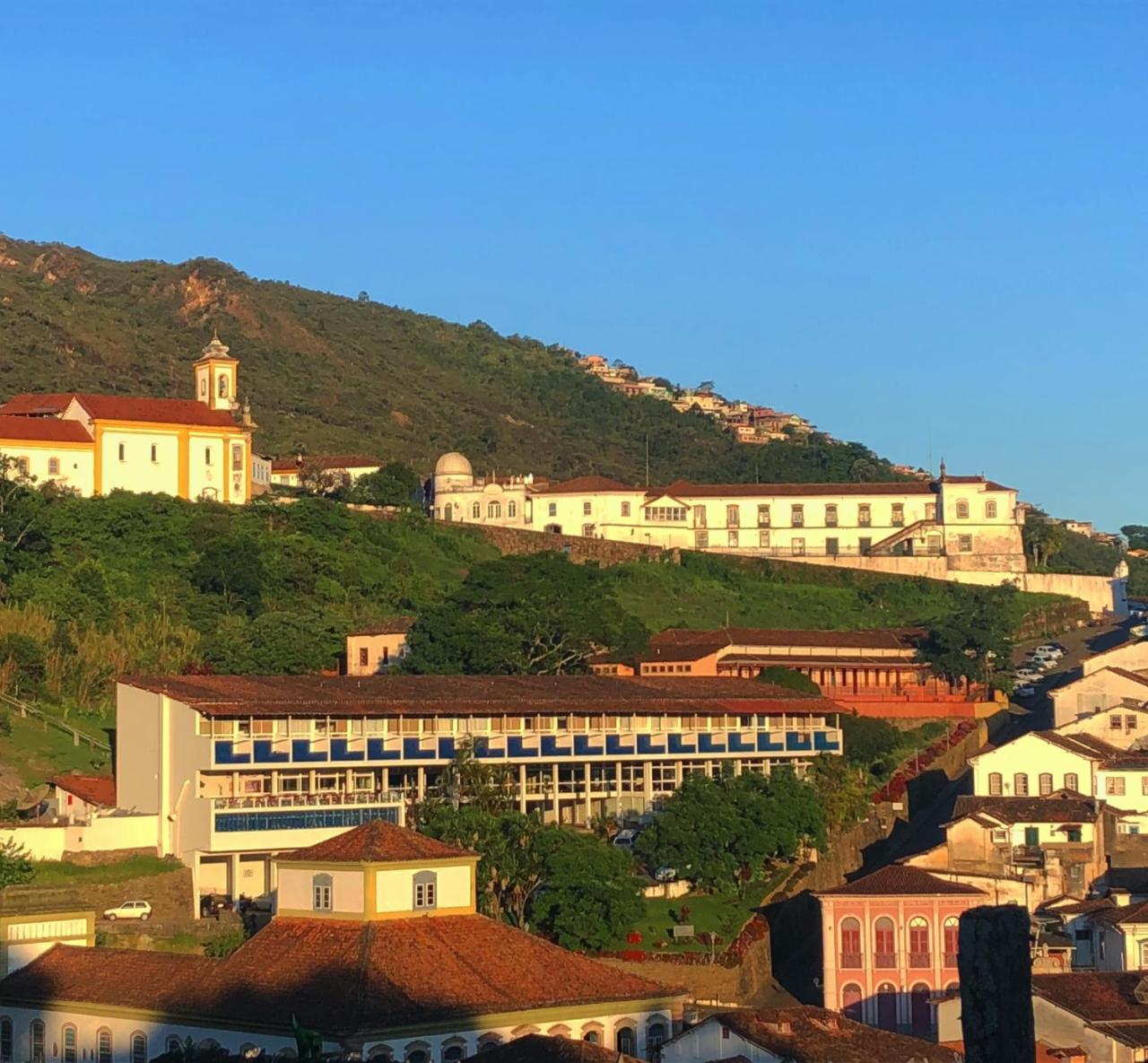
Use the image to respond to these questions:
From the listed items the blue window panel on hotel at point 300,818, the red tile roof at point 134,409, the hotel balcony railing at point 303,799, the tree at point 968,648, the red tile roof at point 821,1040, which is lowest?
the red tile roof at point 821,1040

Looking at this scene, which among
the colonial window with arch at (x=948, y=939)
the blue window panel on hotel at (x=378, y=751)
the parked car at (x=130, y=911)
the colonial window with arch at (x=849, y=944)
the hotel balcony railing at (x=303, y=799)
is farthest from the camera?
the blue window panel on hotel at (x=378, y=751)

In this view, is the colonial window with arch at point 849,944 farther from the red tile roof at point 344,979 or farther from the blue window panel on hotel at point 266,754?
the red tile roof at point 344,979

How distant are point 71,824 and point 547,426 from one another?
10978 centimetres

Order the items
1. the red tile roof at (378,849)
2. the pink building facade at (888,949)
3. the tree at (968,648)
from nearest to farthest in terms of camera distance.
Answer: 1. the red tile roof at (378,849)
2. the pink building facade at (888,949)
3. the tree at (968,648)

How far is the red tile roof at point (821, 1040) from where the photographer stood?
37.4 metres

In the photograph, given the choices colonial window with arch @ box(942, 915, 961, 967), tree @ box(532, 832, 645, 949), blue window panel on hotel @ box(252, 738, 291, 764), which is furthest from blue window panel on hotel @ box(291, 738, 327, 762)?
colonial window with arch @ box(942, 915, 961, 967)

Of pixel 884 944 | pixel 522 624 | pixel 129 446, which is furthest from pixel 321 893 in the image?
pixel 129 446

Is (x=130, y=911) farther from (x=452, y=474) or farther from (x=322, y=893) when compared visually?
(x=452, y=474)

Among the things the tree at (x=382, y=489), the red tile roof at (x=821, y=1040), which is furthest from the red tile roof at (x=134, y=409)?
the red tile roof at (x=821, y=1040)

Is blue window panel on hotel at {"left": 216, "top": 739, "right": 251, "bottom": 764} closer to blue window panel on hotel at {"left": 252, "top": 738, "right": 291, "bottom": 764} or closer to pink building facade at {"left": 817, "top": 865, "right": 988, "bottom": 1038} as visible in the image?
blue window panel on hotel at {"left": 252, "top": 738, "right": 291, "bottom": 764}

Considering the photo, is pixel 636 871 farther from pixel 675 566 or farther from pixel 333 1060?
pixel 675 566

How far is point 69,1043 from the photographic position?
36.9m

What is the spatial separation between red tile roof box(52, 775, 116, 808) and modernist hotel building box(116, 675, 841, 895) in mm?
357

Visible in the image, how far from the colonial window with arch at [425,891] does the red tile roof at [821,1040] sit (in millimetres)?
4583
